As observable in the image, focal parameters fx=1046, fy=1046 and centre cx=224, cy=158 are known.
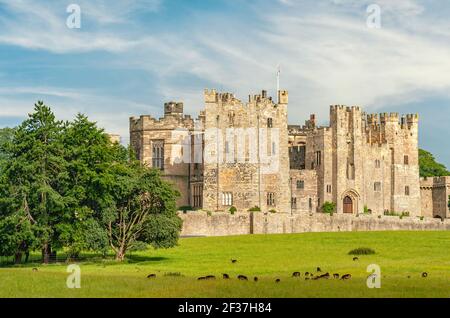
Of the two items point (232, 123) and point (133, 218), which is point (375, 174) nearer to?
point (232, 123)

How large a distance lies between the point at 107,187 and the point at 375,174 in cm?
5924

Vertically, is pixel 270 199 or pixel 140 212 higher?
pixel 270 199

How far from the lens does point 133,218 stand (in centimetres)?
7606

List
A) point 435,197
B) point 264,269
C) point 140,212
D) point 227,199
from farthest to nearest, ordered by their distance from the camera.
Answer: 1. point 435,197
2. point 227,199
3. point 140,212
4. point 264,269

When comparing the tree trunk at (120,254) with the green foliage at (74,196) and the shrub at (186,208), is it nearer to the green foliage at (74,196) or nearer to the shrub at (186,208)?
the green foliage at (74,196)

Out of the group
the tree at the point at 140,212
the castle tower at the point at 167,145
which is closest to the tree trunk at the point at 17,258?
the tree at the point at 140,212

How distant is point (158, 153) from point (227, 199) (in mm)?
11580

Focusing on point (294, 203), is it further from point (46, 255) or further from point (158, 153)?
point (46, 255)

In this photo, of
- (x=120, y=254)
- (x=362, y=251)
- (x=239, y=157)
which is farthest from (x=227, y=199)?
(x=362, y=251)

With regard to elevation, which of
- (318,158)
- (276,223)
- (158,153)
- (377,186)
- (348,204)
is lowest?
(276,223)

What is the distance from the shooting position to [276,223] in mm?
104500
